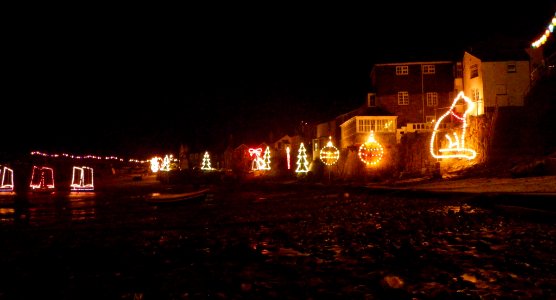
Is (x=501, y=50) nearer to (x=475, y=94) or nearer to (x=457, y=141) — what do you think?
(x=475, y=94)

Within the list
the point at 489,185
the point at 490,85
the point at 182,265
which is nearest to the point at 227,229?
the point at 182,265

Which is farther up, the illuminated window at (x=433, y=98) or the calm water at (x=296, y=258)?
the illuminated window at (x=433, y=98)

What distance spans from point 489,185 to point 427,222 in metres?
10.0

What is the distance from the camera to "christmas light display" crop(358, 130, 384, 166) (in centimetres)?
4428

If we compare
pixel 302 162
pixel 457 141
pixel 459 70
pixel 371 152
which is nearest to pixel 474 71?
pixel 459 70

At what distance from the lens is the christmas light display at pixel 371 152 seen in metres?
44.3

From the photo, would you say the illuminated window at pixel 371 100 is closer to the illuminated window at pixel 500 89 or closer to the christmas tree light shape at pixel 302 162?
the christmas tree light shape at pixel 302 162

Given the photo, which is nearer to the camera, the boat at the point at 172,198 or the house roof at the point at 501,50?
the boat at the point at 172,198

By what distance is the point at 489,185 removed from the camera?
24.7m

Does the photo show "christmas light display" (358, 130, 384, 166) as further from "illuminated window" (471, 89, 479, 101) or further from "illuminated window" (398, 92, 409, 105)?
"illuminated window" (471, 89, 479, 101)

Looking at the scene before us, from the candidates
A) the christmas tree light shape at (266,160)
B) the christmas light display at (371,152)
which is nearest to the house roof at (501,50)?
the christmas light display at (371,152)

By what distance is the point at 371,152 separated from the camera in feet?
146

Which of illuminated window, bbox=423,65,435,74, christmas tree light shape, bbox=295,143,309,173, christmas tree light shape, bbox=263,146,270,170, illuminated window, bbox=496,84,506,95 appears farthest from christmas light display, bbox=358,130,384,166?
christmas tree light shape, bbox=263,146,270,170

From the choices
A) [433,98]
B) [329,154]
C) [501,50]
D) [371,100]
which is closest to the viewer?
[501,50]
